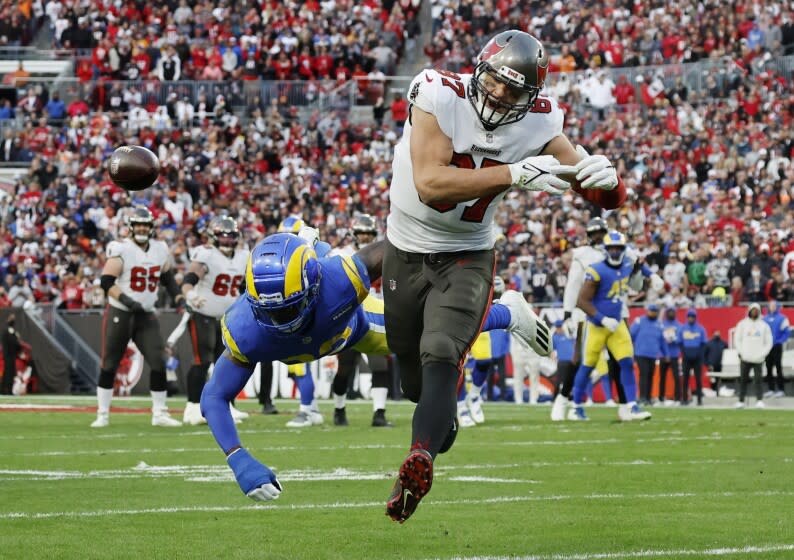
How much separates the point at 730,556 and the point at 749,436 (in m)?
6.45

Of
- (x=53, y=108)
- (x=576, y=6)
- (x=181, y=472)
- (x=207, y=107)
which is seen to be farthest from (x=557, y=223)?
(x=181, y=472)

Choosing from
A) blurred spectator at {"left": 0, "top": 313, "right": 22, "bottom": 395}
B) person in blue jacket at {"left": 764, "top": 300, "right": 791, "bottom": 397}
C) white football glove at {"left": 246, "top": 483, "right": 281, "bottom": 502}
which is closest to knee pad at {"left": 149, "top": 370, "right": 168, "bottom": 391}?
white football glove at {"left": 246, "top": 483, "right": 281, "bottom": 502}

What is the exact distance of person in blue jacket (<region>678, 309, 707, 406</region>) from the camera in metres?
18.8

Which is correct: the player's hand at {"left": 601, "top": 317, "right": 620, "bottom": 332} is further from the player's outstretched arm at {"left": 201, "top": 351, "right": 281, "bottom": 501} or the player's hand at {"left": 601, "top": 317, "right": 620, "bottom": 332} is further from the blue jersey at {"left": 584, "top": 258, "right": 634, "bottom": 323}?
the player's outstretched arm at {"left": 201, "top": 351, "right": 281, "bottom": 501}

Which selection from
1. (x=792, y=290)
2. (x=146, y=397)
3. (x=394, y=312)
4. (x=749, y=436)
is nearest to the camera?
(x=394, y=312)

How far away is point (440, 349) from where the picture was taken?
5.09m

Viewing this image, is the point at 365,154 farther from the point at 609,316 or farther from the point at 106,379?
the point at 106,379

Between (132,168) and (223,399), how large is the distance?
8.25ft

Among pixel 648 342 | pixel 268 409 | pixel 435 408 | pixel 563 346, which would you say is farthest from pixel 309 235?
pixel 648 342

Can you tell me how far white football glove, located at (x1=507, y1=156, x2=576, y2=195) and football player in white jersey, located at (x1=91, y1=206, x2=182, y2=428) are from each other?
761 cm

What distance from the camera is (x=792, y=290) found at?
1945 cm

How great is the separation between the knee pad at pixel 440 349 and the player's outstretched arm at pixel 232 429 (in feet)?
2.78

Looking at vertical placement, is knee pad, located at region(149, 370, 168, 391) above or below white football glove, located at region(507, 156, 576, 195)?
below

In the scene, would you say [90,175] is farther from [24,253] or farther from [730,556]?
[730,556]
